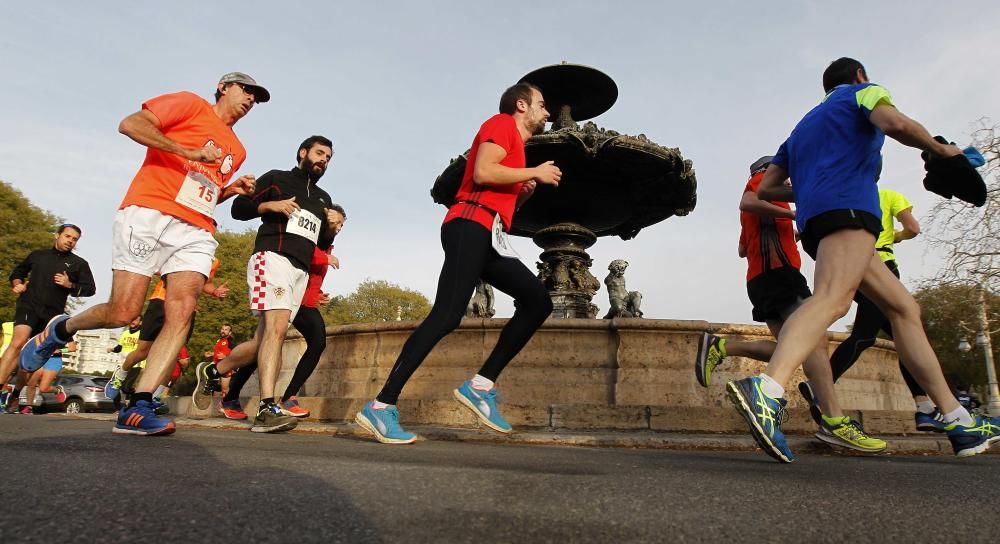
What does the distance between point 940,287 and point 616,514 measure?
2465cm

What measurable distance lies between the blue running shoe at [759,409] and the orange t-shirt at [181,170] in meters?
3.20

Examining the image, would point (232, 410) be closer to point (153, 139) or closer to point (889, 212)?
point (153, 139)

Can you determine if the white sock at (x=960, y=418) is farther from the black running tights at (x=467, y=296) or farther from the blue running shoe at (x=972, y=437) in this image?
the black running tights at (x=467, y=296)

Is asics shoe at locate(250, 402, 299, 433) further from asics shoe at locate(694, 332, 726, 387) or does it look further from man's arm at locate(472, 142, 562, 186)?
asics shoe at locate(694, 332, 726, 387)

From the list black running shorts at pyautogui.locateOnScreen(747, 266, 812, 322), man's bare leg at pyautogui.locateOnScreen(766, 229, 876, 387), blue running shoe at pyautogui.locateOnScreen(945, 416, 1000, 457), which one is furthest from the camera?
black running shorts at pyautogui.locateOnScreen(747, 266, 812, 322)

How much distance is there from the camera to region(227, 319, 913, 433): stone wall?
5129mm

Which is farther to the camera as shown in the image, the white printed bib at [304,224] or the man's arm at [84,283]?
the man's arm at [84,283]

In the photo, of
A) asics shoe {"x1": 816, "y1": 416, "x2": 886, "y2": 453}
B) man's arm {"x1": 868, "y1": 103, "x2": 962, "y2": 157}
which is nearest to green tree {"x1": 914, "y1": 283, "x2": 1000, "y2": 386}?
asics shoe {"x1": 816, "y1": 416, "x2": 886, "y2": 453}

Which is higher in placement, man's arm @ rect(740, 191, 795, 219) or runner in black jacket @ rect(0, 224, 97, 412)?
man's arm @ rect(740, 191, 795, 219)

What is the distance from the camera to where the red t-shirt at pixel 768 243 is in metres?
4.43

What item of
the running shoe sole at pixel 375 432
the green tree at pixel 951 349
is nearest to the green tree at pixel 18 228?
the running shoe sole at pixel 375 432

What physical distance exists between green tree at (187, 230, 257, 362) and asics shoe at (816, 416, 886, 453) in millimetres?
37507

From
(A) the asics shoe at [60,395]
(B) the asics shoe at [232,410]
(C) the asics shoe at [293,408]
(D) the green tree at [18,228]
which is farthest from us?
(D) the green tree at [18,228]

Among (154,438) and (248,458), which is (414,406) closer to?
(154,438)
